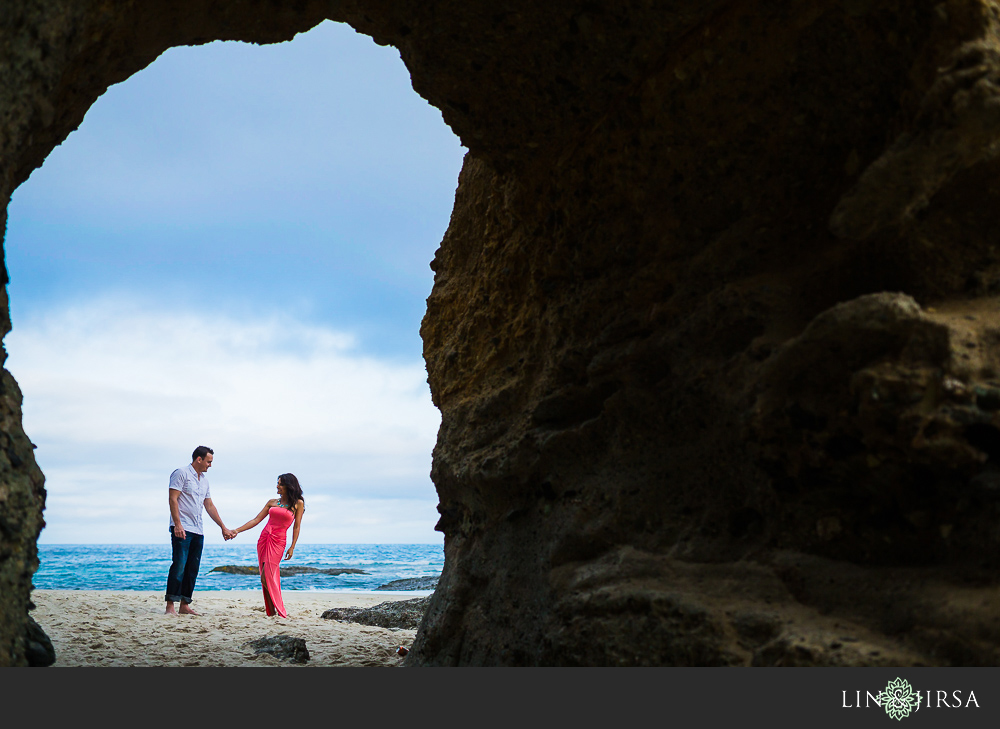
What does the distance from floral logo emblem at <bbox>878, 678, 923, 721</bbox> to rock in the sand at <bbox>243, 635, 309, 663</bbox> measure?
155 inches

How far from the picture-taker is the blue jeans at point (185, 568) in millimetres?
7652

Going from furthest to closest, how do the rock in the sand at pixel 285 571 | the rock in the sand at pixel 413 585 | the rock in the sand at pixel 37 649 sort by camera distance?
1. the rock in the sand at pixel 285 571
2. the rock in the sand at pixel 413 585
3. the rock in the sand at pixel 37 649

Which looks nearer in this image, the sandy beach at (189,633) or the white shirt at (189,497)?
the sandy beach at (189,633)

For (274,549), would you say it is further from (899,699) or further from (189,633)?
(899,699)

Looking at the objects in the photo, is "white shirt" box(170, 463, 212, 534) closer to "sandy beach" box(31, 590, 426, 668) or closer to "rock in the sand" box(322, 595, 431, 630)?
"sandy beach" box(31, 590, 426, 668)

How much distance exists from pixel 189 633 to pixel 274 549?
2017 mm

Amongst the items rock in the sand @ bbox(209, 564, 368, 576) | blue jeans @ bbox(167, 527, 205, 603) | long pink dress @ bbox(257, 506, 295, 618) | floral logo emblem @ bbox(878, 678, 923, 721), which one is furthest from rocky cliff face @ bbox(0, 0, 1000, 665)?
rock in the sand @ bbox(209, 564, 368, 576)

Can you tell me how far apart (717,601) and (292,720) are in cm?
185

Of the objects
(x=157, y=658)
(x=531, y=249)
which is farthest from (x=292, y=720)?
(x=531, y=249)

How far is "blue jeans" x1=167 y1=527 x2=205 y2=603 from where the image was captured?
765 cm

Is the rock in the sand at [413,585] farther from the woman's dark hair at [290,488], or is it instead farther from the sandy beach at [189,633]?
the woman's dark hair at [290,488]

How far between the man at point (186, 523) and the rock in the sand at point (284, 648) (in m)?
2.59

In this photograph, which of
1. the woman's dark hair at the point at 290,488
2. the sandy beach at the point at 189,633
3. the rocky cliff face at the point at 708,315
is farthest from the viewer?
the woman's dark hair at the point at 290,488

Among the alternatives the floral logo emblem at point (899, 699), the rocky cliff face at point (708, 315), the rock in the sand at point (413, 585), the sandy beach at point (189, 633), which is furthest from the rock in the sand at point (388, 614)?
the rock in the sand at point (413, 585)
